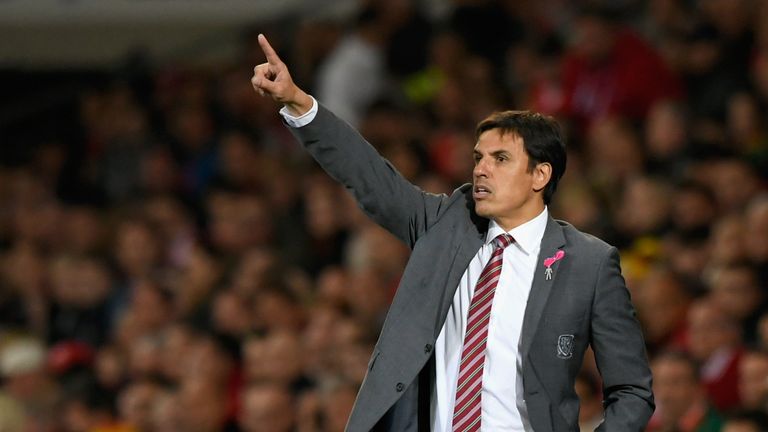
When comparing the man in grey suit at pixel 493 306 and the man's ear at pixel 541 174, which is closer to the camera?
the man in grey suit at pixel 493 306

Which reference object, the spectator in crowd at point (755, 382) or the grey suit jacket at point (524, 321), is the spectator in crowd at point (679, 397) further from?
the grey suit jacket at point (524, 321)

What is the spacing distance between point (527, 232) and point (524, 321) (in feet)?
0.83

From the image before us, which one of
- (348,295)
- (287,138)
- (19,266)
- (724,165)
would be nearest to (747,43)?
(724,165)

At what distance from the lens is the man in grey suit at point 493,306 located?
A: 3627 millimetres

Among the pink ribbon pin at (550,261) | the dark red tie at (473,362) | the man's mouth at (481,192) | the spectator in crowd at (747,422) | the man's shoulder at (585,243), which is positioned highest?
→ the spectator in crowd at (747,422)

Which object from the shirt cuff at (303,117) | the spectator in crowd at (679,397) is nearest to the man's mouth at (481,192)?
the shirt cuff at (303,117)

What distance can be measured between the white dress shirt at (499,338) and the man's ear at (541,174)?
0.10m

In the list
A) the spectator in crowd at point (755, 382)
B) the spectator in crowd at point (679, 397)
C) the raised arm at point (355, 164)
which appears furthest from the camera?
the spectator in crowd at point (679, 397)

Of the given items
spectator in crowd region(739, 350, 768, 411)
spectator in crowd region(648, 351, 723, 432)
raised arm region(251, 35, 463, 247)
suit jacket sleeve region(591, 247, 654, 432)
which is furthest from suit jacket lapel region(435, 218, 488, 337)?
spectator in crowd region(648, 351, 723, 432)

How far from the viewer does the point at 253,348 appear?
7.30m

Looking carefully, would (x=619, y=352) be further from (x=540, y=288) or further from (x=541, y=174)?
(x=541, y=174)

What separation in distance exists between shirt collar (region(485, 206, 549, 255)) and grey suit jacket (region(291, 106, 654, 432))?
4 centimetres

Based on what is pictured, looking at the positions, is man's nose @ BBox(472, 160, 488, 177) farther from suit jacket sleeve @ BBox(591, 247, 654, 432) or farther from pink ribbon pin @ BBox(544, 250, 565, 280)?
suit jacket sleeve @ BBox(591, 247, 654, 432)

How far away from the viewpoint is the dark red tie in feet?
12.0
